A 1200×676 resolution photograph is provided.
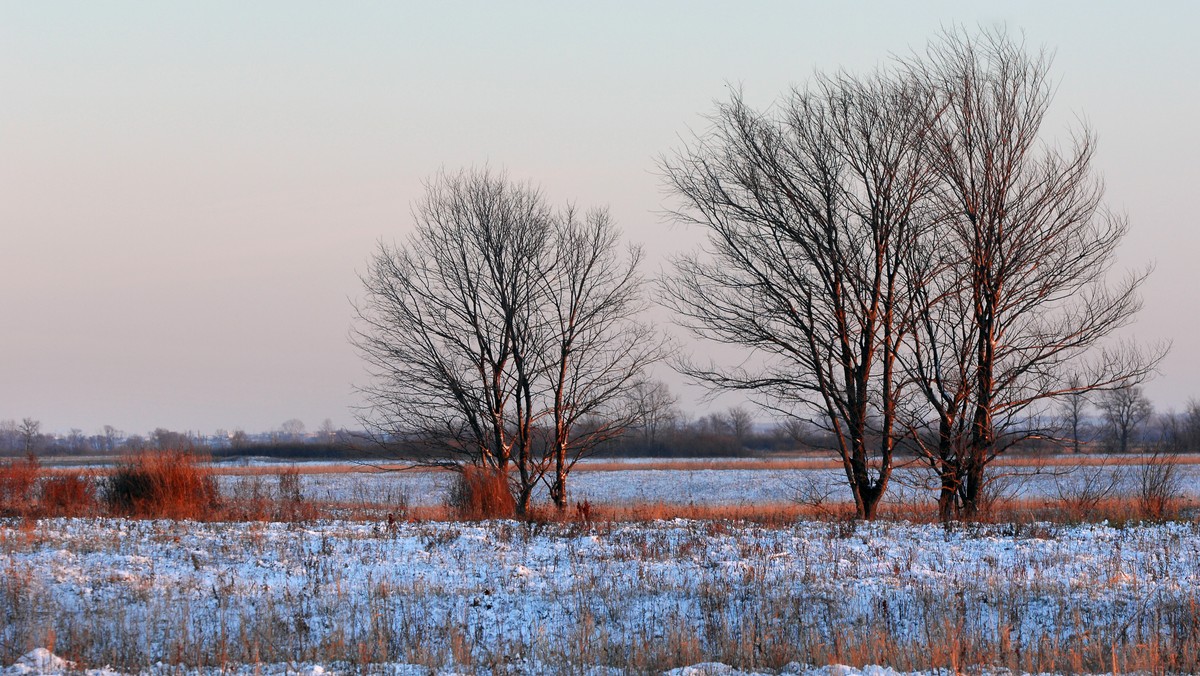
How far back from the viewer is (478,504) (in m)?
17.3

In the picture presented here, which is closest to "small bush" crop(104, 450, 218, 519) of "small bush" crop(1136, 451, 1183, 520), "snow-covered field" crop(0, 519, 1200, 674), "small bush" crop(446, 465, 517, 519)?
"snow-covered field" crop(0, 519, 1200, 674)

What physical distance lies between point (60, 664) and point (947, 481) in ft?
45.2

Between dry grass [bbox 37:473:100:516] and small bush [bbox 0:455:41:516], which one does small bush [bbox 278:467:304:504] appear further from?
small bush [bbox 0:455:41:516]

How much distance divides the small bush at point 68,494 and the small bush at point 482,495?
6.39 meters

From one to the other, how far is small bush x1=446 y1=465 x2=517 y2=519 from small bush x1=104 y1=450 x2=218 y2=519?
14.3ft

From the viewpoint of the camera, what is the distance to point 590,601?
8.84 metres

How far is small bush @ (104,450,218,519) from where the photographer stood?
1612 cm

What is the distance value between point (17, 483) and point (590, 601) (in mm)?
14218

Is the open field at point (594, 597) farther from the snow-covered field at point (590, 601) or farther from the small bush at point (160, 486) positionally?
the small bush at point (160, 486)

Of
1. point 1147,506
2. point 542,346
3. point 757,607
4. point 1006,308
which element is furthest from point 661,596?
point 542,346

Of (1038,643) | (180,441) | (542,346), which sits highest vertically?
(542,346)

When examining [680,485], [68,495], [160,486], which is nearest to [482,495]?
[160,486]

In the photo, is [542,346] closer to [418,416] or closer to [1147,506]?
[418,416]

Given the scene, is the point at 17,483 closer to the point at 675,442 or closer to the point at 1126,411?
the point at 675,442
